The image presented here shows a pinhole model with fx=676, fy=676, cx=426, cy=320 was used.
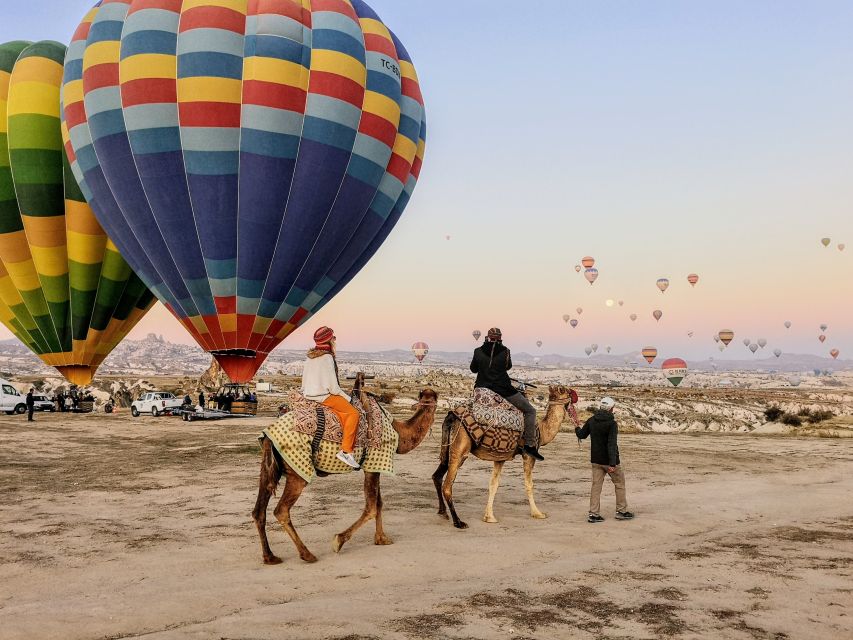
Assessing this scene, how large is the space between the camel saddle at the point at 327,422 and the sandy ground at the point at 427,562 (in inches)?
58.9

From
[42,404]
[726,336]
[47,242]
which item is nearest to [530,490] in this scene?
[47,242]

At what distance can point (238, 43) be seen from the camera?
822 inches

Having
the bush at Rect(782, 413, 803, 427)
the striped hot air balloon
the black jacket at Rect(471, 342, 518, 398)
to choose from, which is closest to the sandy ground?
the black jacket at Rect(471, 342, 518, 398)

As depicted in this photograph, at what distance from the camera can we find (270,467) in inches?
339

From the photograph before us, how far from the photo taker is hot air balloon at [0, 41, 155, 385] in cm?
2566

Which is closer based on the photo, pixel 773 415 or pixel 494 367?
pixel 494 367

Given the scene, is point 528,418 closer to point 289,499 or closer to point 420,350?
point 289,499

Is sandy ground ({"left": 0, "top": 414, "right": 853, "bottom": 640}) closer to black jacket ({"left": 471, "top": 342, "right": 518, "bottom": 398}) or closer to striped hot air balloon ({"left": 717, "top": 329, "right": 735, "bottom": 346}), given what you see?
black jacket ({"left": 471, "top": 342, "right": 518, "bottom": 398})

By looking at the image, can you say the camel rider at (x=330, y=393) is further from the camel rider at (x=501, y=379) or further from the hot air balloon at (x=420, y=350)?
the hot air balloon at (x=420, y=350)

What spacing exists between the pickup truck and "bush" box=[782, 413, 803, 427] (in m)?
33.9

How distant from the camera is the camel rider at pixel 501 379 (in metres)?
11.1

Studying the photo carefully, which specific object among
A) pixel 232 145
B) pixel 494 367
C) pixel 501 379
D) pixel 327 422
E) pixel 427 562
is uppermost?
pixel 232 145

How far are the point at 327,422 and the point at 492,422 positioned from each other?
10.2 ft

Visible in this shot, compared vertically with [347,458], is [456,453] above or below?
below
